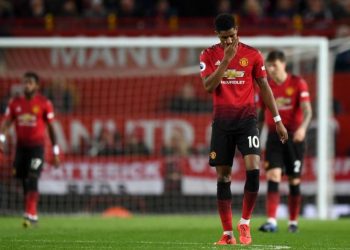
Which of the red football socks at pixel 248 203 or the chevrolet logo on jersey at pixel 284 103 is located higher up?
the chevrolet logo on jersey at pixel 284 103

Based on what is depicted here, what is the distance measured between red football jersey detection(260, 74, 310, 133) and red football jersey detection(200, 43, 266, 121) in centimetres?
316

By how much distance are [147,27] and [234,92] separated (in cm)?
1171

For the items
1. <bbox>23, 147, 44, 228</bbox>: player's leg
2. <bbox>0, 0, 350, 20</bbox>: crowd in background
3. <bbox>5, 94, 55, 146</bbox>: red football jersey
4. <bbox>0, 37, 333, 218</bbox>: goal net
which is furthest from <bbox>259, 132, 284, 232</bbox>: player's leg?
<bbox>0, 0, 350, 20</bbox>: crowd in background

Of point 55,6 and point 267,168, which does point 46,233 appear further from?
point 55,6

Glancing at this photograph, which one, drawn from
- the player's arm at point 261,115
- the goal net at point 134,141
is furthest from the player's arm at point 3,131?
the player's arm at point 261,115

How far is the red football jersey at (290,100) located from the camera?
1390 centimetres

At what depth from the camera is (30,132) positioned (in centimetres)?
1597

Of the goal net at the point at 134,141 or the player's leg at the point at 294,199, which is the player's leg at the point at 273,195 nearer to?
the player's leg at the point at 294,199

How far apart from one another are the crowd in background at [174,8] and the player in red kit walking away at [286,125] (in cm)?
856

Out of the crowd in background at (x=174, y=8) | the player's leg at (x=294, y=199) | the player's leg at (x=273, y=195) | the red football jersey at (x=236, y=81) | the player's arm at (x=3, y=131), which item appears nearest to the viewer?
the red football jersey at (x=236, y=81)

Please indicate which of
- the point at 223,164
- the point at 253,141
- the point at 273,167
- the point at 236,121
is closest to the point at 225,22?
the point at 236,121

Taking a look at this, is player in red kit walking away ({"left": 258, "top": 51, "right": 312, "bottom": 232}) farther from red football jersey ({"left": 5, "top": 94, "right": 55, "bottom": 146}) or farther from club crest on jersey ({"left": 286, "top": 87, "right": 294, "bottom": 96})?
red football jersey ({"left": 5, "top": 94, "right": 55, "bottom": 146})

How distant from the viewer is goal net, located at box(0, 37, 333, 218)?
64.8ft

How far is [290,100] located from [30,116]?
169 inches
